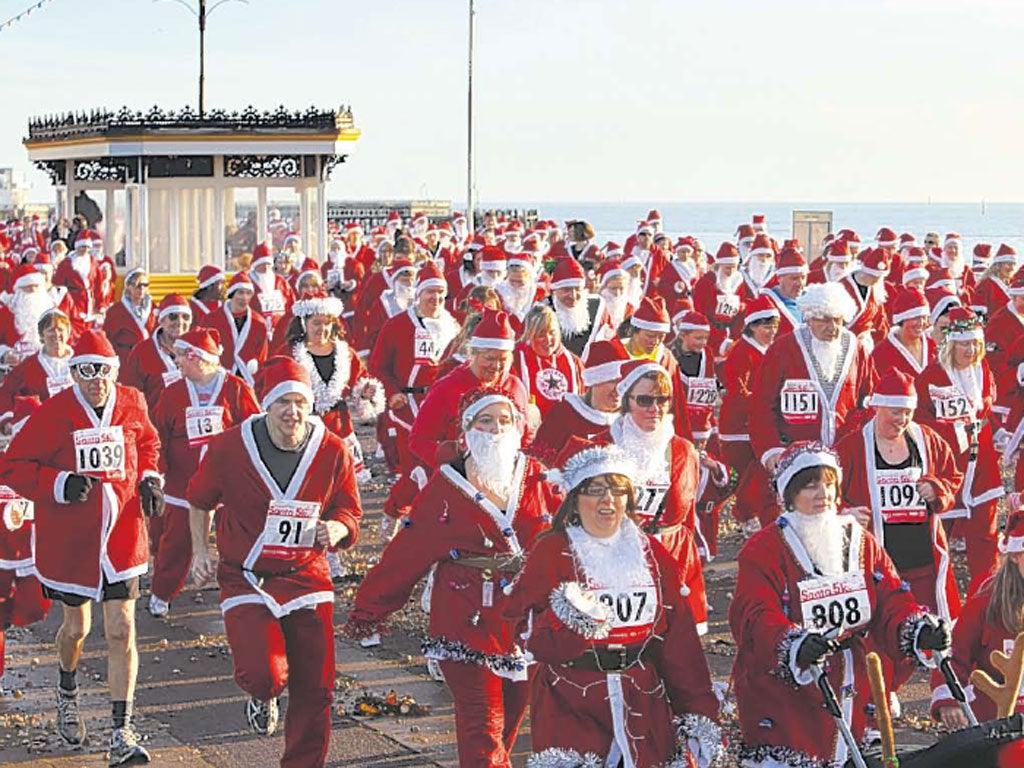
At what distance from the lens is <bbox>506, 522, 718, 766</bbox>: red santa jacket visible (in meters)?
6.43

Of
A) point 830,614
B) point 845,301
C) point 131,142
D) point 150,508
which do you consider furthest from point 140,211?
point 830,614

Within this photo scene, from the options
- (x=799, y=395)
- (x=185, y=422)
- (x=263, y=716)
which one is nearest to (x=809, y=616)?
(x=263, y=716)

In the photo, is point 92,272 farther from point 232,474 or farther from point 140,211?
point 232,474

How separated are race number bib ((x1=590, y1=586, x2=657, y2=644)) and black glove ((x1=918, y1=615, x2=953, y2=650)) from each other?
932mm

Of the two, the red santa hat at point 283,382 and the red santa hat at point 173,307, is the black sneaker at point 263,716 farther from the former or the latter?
the red santa hat at point 173,307

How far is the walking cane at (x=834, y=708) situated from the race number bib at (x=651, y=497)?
6.21 ft

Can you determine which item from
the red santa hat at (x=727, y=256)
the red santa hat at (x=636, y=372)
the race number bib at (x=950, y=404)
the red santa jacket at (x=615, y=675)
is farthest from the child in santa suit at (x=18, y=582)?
the red santa hat at (x=727, y=256)

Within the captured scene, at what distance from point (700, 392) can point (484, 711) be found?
664 cm

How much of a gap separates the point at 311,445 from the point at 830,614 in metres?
2.51

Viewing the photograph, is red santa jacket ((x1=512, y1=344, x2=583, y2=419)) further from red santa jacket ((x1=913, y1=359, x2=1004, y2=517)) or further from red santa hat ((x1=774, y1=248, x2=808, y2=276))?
red santa hat ((x1=774, y1=248, x2=808, y2=276))

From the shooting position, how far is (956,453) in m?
11.3

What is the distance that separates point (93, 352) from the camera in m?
9.16

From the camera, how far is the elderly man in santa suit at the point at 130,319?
16.0m

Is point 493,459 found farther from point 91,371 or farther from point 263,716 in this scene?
point 91,371
